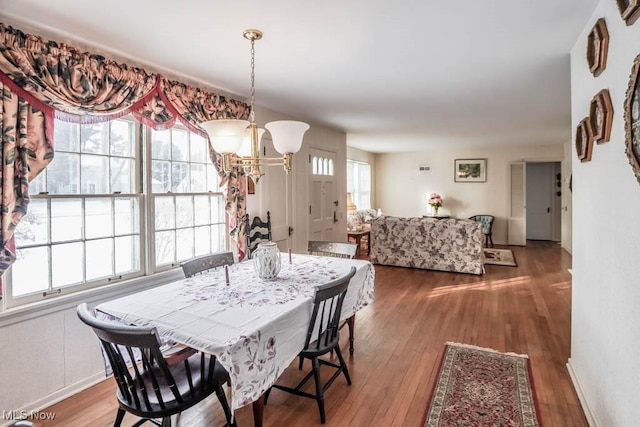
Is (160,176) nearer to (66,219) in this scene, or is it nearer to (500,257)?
(66,219)

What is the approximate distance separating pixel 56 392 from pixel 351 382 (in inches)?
77.3

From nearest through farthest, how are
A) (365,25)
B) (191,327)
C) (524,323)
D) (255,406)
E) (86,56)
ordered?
(191,327)
(255,406)
(365,25)
(86,56)
(524,323)

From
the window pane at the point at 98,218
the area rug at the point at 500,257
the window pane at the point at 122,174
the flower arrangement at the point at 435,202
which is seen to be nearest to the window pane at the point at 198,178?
the window pane at the point at 122,174

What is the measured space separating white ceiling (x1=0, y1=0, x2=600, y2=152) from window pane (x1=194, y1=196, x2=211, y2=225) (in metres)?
1.11

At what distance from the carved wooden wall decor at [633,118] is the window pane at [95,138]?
124 inches

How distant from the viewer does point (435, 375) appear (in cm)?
258

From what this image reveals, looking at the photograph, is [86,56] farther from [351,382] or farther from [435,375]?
[435,375]

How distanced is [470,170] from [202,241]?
279 inches

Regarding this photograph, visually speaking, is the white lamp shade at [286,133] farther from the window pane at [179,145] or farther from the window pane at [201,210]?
the window pane at [201,210]

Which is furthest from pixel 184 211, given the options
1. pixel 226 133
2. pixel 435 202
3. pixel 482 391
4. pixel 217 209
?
pixel 435 202

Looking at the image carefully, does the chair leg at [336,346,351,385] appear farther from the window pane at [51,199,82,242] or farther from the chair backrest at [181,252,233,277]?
the window pane at [51,199,82,242]

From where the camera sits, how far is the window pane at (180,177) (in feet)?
10.6

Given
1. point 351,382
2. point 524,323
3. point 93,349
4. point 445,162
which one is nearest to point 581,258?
point 524,323

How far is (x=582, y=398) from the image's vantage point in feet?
7.27
